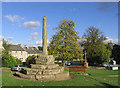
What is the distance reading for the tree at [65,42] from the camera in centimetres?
2594

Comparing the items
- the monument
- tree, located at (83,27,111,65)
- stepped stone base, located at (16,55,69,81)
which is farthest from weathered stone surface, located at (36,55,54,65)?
tree, located at (83,27,111,65)

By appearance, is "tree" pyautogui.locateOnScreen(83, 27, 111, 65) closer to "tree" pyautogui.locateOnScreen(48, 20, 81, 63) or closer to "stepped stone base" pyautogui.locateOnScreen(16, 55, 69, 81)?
"tree" pyautogui.locateOnScreen(48, 20, 81, 63)

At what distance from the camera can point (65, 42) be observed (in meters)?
26.5

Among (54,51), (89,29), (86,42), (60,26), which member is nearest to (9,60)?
(54,51)

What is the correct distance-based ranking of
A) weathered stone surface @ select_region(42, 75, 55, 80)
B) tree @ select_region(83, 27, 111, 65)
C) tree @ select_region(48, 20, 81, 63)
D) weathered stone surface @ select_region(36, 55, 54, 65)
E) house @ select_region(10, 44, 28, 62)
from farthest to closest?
house @ select_region(10, 44, 28, 62), tree @ select_region(83, 27, 111, 65), tree @ select_region(48, 20, 81, 63), weathered stone surface @ select_region(36, 55, 54, 65), weathered stone surface @ select_region(42, 75, 55, 80)

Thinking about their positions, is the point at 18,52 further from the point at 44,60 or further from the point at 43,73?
the point at 43,73

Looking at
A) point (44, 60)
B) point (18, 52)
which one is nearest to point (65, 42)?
point (44, 60)

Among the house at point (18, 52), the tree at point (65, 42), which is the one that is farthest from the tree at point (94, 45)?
the house at point (18, 52)

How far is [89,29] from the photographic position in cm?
4228

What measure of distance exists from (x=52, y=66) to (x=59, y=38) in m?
14.7

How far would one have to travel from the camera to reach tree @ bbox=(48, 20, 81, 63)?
25.9 m

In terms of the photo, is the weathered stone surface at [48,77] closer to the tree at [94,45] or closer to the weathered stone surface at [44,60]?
the weathered stone surface at [44,60]

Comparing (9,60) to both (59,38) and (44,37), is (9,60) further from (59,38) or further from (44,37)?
(44,37)

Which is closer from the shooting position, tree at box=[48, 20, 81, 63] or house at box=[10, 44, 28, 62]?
tree at box=[48, 20, 81, 63]
